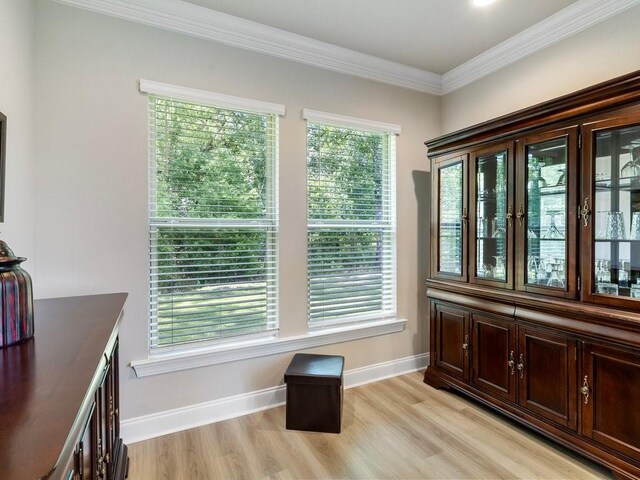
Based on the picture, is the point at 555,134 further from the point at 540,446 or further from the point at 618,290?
the point at 540,446

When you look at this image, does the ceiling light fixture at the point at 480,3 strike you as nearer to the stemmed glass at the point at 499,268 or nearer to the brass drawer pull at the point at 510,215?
the brass drawer pull at the point at 510,215

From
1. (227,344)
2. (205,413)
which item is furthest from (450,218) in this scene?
(205,413)

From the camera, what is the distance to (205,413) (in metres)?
2.41

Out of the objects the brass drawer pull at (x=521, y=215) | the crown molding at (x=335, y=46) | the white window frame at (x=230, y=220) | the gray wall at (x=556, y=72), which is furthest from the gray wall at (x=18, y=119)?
the gray wall at (x=556, y=72)

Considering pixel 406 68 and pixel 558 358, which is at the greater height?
pixel 406 68

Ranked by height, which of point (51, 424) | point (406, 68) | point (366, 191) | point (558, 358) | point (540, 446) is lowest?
point (540, 446)

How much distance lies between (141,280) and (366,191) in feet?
6.20

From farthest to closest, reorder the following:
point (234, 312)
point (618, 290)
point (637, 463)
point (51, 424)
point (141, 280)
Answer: point (234, 312)
point (141, 280)
point (618, 290)
point (637, 463)
point (51, 424)

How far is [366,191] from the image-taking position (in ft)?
9.99

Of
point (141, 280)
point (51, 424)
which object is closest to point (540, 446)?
point (51, 424)

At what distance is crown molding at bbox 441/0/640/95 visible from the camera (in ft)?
7.28

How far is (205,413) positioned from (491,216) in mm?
2495

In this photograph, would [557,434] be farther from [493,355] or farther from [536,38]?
[536,38]

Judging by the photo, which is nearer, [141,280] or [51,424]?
[51,424]
